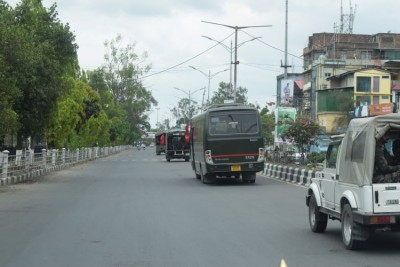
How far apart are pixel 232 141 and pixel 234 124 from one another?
2.57 ft

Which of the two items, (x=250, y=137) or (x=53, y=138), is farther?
(x=53, y=138)

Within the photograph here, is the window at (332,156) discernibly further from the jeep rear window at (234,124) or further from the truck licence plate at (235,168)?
the jeep rear window at (234,124)

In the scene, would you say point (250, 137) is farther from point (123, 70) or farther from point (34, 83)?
point (123, 70)

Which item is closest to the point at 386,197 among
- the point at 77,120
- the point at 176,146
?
the point at 77,120

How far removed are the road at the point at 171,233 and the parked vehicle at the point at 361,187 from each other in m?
0.46

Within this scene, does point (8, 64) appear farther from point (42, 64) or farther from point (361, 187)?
point (361, 187)

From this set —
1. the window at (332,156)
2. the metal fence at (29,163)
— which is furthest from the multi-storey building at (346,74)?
the window at (332,156)

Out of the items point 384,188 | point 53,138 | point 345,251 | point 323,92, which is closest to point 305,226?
point 345,251

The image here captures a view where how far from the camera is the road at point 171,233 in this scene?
8.73 m

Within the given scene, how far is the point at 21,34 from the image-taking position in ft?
65.7

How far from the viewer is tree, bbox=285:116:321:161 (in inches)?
1125

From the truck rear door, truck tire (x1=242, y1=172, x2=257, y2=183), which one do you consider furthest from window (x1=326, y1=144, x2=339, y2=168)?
truck tire (x1=242, y1=172, x2=257, y2=183)

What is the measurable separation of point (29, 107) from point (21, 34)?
700 centimetres

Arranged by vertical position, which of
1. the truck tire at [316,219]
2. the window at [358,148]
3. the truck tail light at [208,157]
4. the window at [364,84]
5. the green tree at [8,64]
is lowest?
the truck tire at [316,219]
